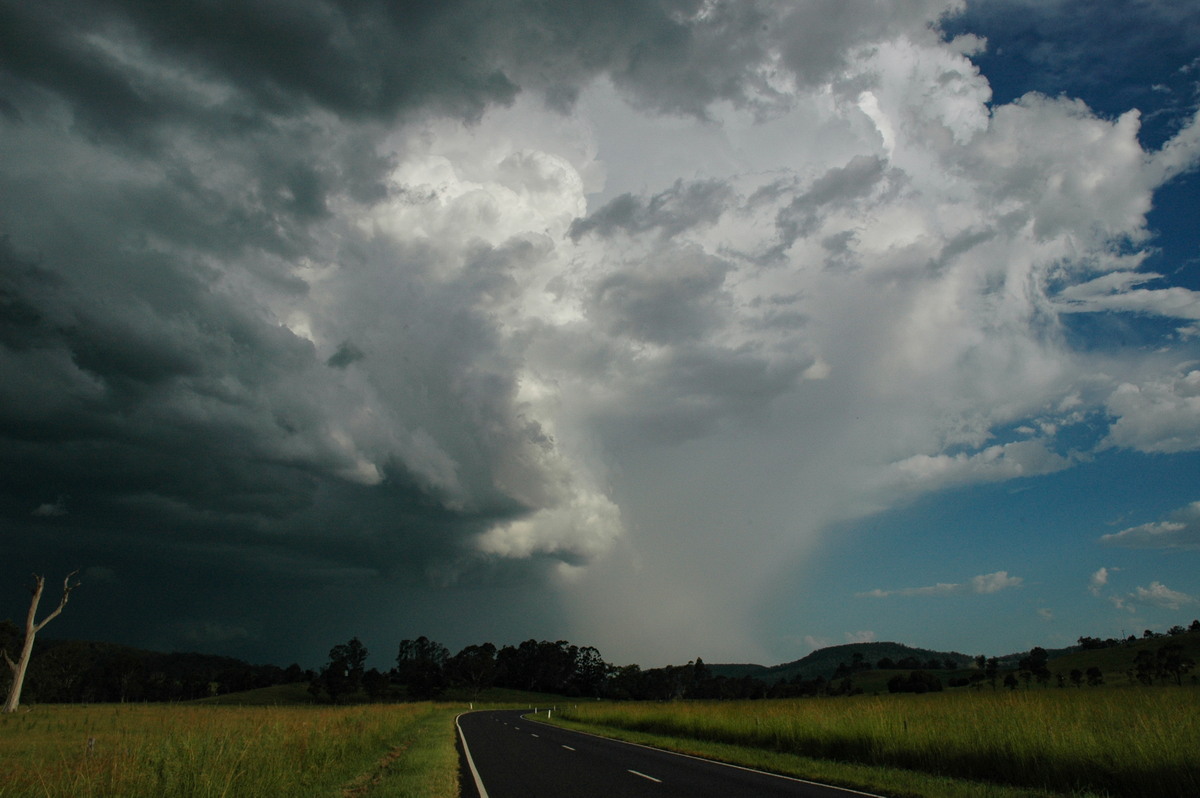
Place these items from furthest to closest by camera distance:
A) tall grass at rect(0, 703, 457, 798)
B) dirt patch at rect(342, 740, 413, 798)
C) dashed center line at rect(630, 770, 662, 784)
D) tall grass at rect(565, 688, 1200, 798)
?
dashed center line at rect(630, 770, 662, 784), dirt patch at rect(342, 740, 413, 798), tall grass at rect(565, 688, 1200, 798), tall grass at rect(0, 703, 457, 798)

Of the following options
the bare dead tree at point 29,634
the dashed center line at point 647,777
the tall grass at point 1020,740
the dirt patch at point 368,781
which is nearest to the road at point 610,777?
the dashed center line at point 647,777

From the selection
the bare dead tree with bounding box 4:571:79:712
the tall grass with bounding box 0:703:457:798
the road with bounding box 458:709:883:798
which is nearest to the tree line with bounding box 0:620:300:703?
the bare dead tree with bounding box 4:571:79:712

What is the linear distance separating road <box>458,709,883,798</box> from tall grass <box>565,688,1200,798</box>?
4596 mm

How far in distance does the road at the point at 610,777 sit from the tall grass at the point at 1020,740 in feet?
15.1

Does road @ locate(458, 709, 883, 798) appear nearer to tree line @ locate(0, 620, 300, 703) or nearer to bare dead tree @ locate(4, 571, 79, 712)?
bare dead tree @ locate(4, 571, 79, 712)

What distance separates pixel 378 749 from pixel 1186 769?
22207mm

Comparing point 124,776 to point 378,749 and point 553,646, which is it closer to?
point 378,749

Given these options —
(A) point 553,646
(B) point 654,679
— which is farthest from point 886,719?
(A) point 553,646

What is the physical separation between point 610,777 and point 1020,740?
32.6 feet

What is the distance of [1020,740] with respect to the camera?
15531 mm

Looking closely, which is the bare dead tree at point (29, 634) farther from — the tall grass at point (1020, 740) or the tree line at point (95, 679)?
the tree line at point (95, 679)

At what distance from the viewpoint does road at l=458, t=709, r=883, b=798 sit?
13.0 meters

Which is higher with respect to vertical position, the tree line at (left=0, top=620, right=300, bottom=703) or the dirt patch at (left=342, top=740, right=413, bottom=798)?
the dirt patch at (left=342, top=740, right=413, bottom=798)

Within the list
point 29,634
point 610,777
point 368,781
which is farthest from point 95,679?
point 610,777
